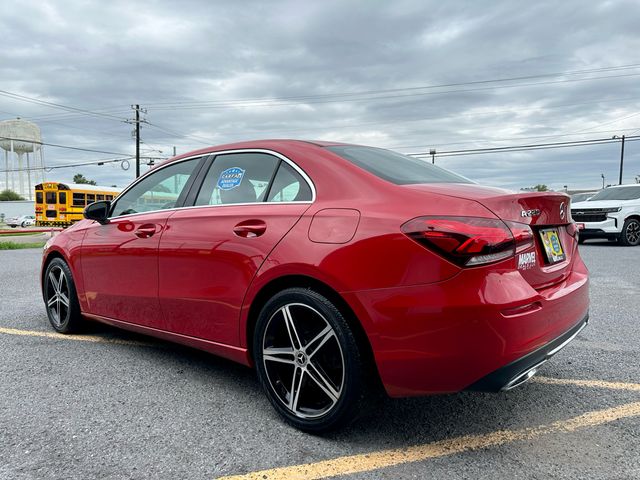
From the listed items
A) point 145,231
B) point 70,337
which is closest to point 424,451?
point 145,231

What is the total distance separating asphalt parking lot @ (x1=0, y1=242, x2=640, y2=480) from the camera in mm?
2230

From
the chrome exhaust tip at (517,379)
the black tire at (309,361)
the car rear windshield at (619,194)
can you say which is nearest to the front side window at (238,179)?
the black tire at (309,361)

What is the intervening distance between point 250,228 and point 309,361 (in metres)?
0.82

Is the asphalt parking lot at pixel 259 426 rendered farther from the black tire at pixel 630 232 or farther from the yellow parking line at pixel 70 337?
the black tire at pixel 630 232

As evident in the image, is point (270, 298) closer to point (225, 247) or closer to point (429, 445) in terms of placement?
point (225, 247)

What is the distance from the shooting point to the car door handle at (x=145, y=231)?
3459 millimetres

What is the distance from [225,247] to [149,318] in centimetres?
104

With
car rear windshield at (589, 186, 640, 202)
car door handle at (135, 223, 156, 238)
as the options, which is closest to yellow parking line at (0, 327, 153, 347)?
car door handle at (135, 223, 156, 238)

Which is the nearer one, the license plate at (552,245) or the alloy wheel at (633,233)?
the license plate at (552,245)

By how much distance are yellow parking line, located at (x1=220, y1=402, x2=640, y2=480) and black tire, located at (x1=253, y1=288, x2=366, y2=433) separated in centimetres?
22

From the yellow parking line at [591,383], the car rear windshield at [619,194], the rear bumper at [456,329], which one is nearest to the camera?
the rear bumper at [456,329]

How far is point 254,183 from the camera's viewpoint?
3.03 meters

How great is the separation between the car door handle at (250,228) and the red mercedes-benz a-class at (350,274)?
0.5 inches

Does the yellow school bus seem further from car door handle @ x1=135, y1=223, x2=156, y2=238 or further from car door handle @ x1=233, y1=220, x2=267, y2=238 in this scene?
car door handle @ x1=233, y1=220, x2=267, y2=238
